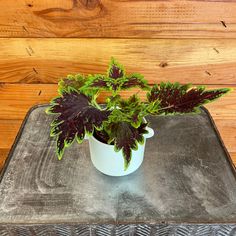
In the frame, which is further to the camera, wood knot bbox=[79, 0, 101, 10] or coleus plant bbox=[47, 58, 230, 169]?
wood knot bbox=[79, 0, 101, 10]

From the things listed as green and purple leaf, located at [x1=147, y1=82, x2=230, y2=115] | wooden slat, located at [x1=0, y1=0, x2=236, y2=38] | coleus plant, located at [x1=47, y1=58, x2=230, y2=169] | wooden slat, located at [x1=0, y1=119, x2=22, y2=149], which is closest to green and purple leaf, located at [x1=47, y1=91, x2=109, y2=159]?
coleus plant, located at [x1=47, y1=58, x2=230, y2=169]

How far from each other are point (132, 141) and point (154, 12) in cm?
50

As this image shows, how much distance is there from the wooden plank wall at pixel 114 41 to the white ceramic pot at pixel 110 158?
40 centimetres

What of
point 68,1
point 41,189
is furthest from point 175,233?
point 68,1

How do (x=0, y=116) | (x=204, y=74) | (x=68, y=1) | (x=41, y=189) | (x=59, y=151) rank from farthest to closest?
(x=0, y=116) < (x=204, y=74) < (x=68, y=1) < (x=41, y=189) < (x=59, y=151)

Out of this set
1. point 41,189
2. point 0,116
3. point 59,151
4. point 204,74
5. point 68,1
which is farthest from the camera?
point 0,116

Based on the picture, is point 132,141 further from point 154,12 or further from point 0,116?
point 0,116

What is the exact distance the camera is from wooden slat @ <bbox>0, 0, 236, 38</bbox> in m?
0.94

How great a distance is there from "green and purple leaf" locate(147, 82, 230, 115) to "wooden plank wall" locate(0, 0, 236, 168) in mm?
361

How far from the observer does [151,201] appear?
71cm

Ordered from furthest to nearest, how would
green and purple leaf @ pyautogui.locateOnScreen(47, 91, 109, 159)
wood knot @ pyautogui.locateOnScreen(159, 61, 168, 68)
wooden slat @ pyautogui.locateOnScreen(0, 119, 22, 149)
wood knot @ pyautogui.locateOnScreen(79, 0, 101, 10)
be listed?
wooden slat @ pyautogui.locateOnScreen(0, 119, 22, 149), wood knot @ pyautogui.locateOnScreen(159, 61, 168, 68), wood knot @ pyautogui.locateOnScreen(79, 0, 101, 10), green and purple leaf @ pyautogui.locateOnScreen(47, 91, 109, 159)

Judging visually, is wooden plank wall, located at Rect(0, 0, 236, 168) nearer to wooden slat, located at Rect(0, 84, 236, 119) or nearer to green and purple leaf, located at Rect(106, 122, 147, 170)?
wooden slat, located at Rect(0, 84, 236, 119)

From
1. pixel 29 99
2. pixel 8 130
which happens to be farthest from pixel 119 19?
pixel 8 130

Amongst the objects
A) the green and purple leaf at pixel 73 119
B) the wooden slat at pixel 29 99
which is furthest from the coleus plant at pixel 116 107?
the wooden slat at pixel 29 99
